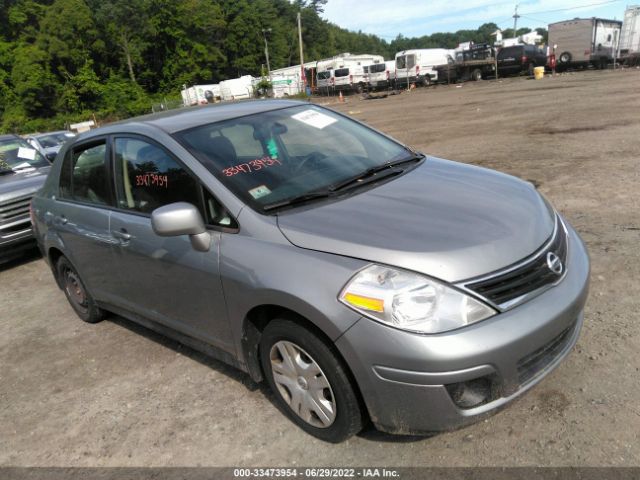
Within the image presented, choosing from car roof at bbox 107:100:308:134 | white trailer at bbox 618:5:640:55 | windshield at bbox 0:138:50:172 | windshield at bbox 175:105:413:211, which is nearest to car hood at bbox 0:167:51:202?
windshield at bbox 0:138:50:172

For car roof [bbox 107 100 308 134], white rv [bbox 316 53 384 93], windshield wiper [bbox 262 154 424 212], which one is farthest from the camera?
white rv [bbox 316 53 384 93]

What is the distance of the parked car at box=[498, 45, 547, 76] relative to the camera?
33531 mm

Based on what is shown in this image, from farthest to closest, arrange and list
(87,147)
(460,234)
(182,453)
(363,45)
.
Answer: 1. (363,45)
2. (87,147)
3. (182,453)
4. (460,234)

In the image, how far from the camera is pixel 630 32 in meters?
31.4

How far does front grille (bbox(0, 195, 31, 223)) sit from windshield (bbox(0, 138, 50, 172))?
1304 mm

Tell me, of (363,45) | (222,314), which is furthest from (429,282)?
(363,45)

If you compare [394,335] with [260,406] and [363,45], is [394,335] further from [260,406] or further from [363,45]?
[363,45]

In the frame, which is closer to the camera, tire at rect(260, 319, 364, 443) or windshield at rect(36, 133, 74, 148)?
tire at rect(260, 319, 364, 443)

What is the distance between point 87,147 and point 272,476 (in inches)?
113

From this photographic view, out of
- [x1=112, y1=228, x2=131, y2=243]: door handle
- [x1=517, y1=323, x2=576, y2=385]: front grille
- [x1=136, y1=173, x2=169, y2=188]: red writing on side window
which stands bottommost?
[x1=517, y1=323, x2=576, y2=385]: front grille

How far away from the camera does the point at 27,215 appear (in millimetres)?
6617

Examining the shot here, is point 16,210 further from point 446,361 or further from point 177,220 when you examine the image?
point 446,361

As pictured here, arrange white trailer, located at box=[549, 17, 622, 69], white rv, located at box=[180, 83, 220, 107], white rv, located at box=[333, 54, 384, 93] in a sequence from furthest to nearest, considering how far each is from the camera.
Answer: white rv, located at box=[180, 83, 220, 107] → white rv, located at box=[333, 54, 384, 93] → white trailer, located at box=[549, 17, 622, 69]

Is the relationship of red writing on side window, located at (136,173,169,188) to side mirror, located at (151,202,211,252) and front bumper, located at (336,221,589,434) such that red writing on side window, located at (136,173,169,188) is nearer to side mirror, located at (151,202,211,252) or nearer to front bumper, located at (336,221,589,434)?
side mirror, located at (151,202,211,252)
